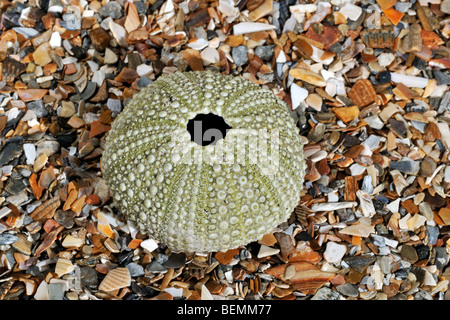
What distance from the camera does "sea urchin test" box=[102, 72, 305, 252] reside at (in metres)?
1.97

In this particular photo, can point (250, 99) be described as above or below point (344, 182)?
above

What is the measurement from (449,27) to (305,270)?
5.78 feet

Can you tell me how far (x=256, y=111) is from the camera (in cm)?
213

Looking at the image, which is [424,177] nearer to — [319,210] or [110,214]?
[319,210]

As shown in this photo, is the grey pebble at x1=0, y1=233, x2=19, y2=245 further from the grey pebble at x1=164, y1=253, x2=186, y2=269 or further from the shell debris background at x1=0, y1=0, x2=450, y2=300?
the grey pebble at x1=164, y1=253, x2=186, y2=269

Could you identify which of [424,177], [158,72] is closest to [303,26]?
[158,72]

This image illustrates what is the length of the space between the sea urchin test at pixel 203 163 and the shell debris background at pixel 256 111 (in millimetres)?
170

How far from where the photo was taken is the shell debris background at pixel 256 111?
2.42 metres

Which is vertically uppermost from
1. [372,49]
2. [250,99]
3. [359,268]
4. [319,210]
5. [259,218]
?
[250,99]

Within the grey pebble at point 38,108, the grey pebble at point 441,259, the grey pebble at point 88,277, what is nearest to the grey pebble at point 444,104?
the grey pebble at point 441,259

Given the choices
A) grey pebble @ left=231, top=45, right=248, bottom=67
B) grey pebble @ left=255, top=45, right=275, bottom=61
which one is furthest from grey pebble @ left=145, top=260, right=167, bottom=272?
grey pebble @ left=255, top=45, right=275, bottom=61

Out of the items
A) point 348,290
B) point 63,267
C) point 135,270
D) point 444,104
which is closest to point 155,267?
point 135,270

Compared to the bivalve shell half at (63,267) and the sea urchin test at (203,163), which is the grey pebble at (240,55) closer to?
the sea urchin test at (203,163)

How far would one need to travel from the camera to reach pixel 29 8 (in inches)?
115
